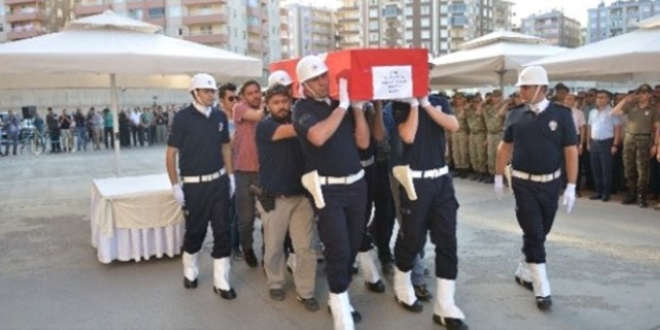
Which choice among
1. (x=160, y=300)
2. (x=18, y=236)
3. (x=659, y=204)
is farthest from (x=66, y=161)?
(x=659, y=204)

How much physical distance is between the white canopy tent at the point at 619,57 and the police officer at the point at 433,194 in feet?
16.1

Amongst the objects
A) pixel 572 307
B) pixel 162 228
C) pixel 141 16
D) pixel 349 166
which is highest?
pixel 141 16

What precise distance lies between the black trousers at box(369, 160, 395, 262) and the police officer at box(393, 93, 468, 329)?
2.94 ft

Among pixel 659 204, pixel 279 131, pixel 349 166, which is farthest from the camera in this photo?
pixel 659 204

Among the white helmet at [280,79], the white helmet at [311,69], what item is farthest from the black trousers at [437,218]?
the white helmet at [280,79]

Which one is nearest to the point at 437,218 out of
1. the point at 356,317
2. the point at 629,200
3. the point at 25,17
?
the point at 356,317

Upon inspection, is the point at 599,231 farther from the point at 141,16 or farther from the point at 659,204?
the point at 141,16

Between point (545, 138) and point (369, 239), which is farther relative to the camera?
point (369, 239)

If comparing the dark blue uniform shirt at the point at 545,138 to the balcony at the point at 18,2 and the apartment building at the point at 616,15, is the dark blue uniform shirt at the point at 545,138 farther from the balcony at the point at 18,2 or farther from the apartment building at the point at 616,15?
the apartment building at the point at 616,15

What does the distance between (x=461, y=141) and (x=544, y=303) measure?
6967 mm

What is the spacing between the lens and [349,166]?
13.1ft

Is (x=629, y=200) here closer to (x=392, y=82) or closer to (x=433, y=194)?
(x=433, y=194)

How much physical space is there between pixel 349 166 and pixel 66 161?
632 inches

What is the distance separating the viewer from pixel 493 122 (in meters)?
10.2
